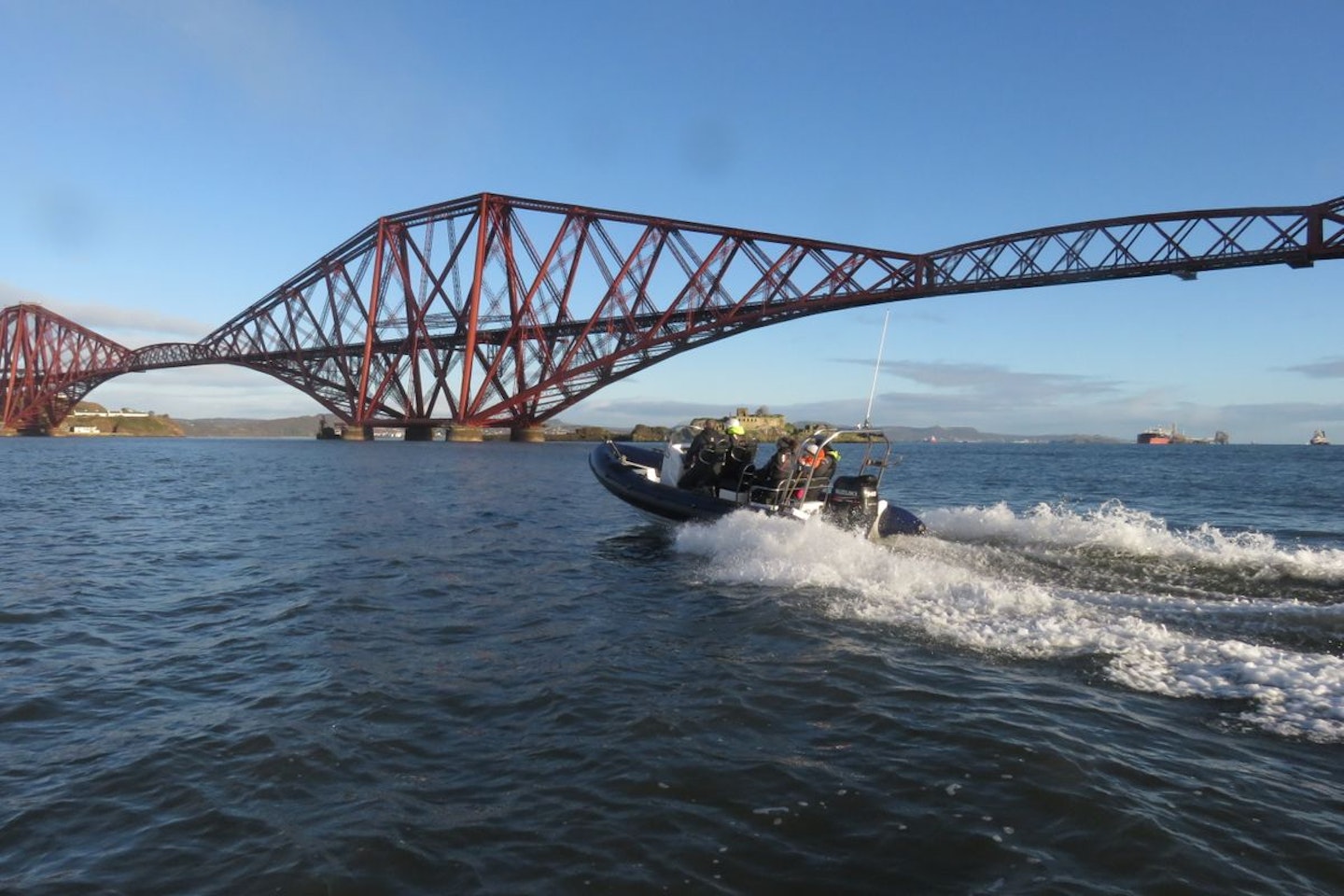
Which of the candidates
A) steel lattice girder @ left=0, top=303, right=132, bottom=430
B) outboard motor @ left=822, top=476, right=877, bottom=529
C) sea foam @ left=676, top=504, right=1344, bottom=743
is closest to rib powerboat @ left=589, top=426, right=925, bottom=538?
outboard motor @ left=822, top=476, right=877, bottom=529

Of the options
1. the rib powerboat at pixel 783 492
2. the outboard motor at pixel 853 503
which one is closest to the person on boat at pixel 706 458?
the rib powerboat at pixel 783 492

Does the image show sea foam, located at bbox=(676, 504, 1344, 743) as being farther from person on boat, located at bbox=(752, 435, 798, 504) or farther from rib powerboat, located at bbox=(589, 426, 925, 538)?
Result: person on boat, located at bbox=(752, 435, 798, 504)

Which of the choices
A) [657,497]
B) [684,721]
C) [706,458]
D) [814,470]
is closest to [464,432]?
[657,497]

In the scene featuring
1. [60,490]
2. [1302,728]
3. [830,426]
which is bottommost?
[60,490]

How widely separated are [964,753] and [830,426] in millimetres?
8073

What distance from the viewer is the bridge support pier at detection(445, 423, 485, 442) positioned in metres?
61.3

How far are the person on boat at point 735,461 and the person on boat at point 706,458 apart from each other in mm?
101

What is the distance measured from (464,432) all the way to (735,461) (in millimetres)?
51793

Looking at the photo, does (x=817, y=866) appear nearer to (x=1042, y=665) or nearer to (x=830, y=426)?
(x=1042, y=665)

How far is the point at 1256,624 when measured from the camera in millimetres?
7242

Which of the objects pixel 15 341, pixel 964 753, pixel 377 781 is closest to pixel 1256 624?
pixel 964 753

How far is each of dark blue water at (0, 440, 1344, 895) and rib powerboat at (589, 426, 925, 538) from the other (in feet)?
3.10

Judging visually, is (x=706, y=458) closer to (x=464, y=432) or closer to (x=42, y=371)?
(x=464, y=432)

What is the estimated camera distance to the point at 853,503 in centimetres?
1183
